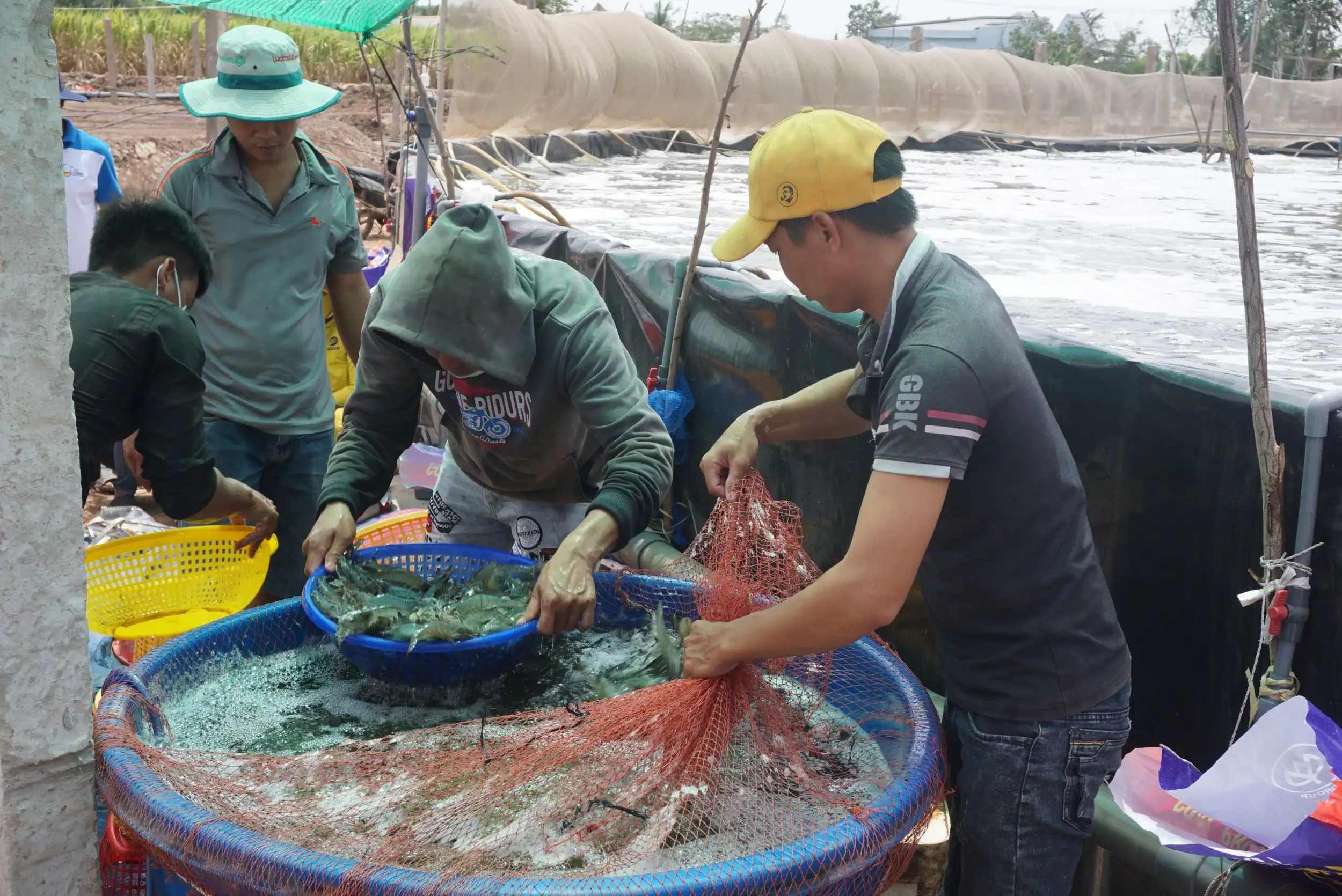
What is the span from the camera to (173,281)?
303cm

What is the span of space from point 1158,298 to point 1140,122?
18.8 meters

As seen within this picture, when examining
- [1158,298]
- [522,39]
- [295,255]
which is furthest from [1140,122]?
[295,255]

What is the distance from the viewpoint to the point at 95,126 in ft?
62.4

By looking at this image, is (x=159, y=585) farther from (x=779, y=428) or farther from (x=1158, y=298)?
(x=1158, y=298)

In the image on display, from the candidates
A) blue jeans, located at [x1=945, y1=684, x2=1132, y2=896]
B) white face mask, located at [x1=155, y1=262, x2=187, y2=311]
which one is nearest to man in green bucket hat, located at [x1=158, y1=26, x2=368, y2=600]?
white face mask, located at [x1=155, y1=262, x2=187, y2=311]

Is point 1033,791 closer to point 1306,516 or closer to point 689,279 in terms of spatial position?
point 1306,516

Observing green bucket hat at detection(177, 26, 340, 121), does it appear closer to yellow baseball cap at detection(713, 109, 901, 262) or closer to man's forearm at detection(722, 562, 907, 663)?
yellow baseball cap at detection(713, 109, 901, 262)

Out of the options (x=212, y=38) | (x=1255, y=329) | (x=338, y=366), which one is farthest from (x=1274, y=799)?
(x=212, y=38)

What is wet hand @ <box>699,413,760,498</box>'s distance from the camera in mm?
2430

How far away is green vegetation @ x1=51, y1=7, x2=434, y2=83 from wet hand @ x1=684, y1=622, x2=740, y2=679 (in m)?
25.6

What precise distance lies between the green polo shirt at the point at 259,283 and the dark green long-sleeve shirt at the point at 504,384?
1030mm

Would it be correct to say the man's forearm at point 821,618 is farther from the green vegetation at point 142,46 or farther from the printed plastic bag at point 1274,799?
the green vegetation at point 142,46

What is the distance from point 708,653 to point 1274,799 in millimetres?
936

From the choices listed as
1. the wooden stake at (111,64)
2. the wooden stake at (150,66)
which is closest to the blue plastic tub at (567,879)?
the wooden stake at (150,66)
